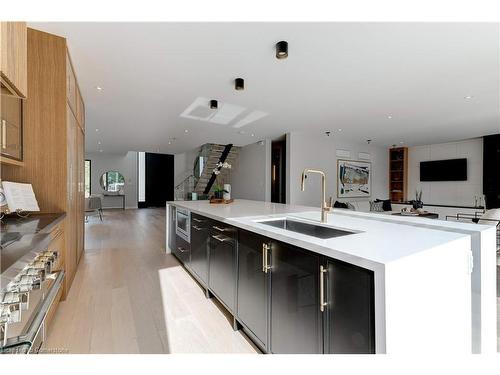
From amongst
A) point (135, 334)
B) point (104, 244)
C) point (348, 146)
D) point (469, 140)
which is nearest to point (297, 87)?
point (135, 334)

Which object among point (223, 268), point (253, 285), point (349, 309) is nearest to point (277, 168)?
point (223, 268)

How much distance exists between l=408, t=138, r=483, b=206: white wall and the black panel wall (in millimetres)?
294

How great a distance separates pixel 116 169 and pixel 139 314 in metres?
11.1

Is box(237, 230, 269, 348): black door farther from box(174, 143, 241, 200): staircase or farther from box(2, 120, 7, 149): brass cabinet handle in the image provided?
box(174, 143, 241, 200): staircase

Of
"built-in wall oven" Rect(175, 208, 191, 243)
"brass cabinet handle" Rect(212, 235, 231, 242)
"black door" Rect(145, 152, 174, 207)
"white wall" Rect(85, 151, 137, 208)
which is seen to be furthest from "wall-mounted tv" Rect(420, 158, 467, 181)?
"white wall" Rect(85, 151, 137, 208)

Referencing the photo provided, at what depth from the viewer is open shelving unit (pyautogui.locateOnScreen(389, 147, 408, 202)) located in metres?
9.53

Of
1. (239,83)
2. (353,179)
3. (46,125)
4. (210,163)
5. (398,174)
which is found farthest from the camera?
(398,174)

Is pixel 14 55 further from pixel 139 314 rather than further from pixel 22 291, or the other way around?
pixel 139 314

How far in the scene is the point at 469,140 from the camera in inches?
308

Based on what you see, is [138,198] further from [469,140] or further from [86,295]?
[469,140]

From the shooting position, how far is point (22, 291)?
3.12 feet

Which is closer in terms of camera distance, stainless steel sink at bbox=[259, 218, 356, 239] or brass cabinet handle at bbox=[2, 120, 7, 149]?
stainless steel sink at bbox=[259, 218, 356, 239]

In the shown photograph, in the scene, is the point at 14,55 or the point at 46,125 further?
the point at 46,125

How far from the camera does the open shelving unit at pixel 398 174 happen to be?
953 cm
